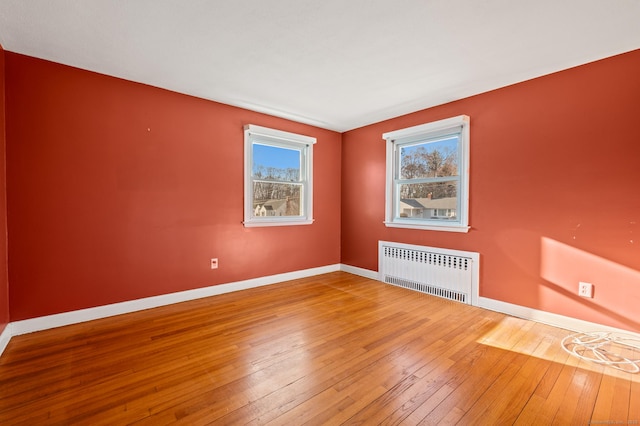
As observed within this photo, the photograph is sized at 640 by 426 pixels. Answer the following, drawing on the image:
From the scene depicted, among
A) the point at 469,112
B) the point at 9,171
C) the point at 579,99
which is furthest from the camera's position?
the point at 469,112

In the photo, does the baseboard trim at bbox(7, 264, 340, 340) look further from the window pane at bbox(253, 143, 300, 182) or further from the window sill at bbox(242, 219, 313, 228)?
the window pane at bbox(253, 143, 300, 182)

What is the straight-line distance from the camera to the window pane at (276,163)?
407 centimetres

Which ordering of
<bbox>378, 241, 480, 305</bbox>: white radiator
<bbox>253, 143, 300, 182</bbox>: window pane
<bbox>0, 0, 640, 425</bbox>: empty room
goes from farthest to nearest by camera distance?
<bbox>253, 143, 300, 182</bbox>: window pane
<bbox>378, 241, 480, 305</bbox>: white radiator
<bbox>0, 0, 640, 425</bbox>: empty room

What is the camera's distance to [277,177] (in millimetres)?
4293

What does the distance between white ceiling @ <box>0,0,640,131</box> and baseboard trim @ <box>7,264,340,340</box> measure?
7.83 feet

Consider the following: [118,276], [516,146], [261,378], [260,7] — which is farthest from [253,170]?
[516,146]

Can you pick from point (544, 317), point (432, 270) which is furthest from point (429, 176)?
point (544, 317)

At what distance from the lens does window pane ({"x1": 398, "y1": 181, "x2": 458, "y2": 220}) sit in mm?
3660

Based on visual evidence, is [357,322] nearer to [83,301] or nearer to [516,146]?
[516,146]

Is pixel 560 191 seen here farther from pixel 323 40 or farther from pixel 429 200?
pixel 323 40

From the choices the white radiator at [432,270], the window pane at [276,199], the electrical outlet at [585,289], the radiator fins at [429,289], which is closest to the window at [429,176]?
the white radiator at [432,270]

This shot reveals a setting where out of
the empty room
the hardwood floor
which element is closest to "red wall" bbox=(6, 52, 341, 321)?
the empty room

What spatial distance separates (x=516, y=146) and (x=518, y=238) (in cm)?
98

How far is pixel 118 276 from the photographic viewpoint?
2.98 metres
